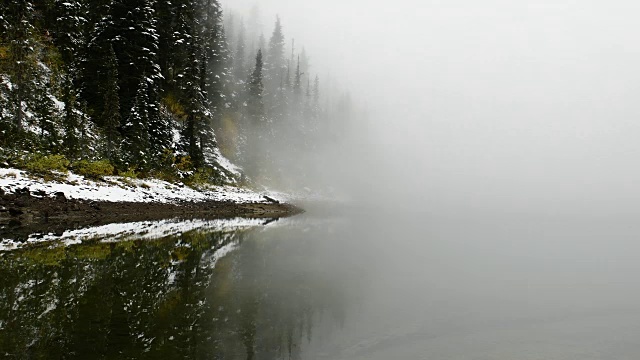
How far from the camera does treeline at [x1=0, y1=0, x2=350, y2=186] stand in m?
30.8

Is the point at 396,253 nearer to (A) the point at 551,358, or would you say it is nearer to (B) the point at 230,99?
(A) the point at 551,358

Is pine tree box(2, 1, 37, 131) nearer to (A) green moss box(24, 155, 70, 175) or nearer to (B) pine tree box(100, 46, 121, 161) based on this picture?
(A) green moss box(24, 155, 70, 175)

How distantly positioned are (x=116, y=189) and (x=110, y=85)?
1106cm

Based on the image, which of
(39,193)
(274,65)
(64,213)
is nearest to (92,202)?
(64,213)

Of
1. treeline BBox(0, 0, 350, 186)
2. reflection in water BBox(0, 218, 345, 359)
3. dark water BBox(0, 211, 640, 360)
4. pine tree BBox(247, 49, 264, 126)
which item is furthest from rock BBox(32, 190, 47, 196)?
pine tree BBox(247, 49, 264, 126)

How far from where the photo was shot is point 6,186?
896 inches

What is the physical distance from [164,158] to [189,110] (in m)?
8.07

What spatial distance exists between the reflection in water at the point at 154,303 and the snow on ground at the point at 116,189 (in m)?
10.7

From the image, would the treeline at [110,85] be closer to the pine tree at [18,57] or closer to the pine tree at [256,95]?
the pine tree at [18,57]

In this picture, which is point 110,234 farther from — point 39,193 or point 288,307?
point 288,307

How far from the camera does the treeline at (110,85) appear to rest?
30.8 m

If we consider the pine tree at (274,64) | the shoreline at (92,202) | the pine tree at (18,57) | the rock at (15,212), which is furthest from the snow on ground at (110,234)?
the pine tree at (274,64)

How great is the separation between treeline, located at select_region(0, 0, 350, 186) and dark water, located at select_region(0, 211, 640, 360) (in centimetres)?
1733

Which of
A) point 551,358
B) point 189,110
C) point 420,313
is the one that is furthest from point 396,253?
point 189,110
